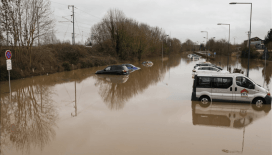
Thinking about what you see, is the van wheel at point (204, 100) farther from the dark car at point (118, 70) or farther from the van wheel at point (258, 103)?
the dark car at point (118, 70)

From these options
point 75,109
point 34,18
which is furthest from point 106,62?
point 75,109

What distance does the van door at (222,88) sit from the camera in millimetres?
11820

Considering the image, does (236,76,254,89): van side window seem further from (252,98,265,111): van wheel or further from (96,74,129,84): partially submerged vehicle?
(96,74,129,84): partially submerged vehicle

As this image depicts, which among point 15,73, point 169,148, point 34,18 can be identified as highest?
point 34,18

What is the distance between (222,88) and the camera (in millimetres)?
11969

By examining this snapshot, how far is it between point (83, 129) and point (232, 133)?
20.1ft

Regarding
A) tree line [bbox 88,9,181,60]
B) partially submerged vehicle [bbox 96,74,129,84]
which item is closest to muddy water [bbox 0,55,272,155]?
partially submerged vehicle [bbox 96,74,129,84]

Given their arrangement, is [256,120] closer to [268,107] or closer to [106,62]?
Result: [268,107]

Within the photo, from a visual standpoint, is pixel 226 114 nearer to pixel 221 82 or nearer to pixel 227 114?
pixel 227 114

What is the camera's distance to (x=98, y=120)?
9531 millimetres

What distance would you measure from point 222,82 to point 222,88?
375 mm

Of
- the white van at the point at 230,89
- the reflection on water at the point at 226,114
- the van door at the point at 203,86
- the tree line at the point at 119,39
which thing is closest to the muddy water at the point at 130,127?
the reflection on water at the point at 226,114

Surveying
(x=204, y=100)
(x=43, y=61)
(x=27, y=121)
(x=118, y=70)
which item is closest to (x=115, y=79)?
(x=118, y=70)

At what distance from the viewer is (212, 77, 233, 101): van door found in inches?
465
